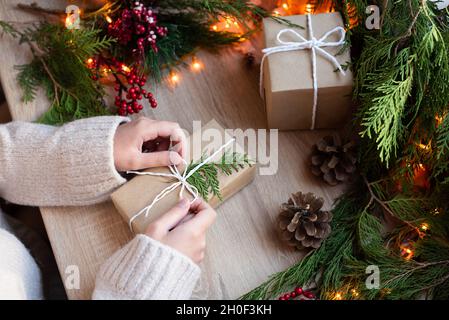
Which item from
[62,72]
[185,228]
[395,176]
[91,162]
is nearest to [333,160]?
[395,176]

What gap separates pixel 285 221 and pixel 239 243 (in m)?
0.10

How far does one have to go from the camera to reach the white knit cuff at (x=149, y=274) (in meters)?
0.79

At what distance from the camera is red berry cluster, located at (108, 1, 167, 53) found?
0.97 meters

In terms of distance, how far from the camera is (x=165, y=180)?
2.89 feet

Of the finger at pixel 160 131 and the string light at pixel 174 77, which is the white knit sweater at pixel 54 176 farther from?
the string light at pixel 174 77

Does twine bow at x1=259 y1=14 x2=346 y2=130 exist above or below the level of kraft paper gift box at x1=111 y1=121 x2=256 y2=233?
above

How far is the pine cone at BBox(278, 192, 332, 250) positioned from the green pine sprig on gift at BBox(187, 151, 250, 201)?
0.12 meters

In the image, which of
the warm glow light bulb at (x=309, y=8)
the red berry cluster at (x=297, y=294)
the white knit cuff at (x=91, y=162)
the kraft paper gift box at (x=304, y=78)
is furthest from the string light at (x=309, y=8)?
the red berry cluster at (x=297, y=294)

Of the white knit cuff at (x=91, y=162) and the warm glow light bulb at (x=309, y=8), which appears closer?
the white knit cuff at (x=91, y=162)

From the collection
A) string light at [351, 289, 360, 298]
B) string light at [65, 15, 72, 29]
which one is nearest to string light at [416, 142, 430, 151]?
string light at [351, 289, 360, 298]

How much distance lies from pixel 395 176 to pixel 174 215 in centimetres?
41

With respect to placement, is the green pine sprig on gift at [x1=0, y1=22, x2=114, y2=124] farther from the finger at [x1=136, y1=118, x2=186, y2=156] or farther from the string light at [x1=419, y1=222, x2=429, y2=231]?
the string light at [x1=419, y1=222, x2=429, y2=231]

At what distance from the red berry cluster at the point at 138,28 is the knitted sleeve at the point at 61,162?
0.59 feet
